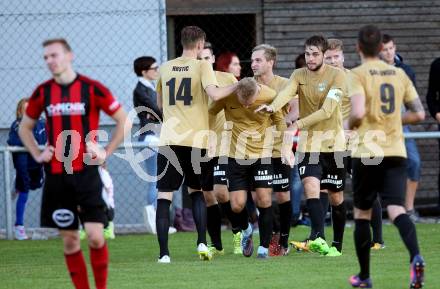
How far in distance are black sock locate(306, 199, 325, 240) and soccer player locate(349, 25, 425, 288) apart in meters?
2.93

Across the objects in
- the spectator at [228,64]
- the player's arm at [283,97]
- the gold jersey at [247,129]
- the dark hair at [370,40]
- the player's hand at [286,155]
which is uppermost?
the dark hair at [370,40]

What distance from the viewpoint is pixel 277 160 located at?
1205 cm

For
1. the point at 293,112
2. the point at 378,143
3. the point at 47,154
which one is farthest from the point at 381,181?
the point at 293,112

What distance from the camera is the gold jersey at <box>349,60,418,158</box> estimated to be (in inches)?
337

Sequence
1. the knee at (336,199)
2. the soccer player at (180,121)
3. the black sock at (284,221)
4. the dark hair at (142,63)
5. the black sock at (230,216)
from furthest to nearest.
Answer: the dark hair at (142,63)
the black sock at (284,221)
the black sock at (230,216)
the knee at (336,199)
the soccer player at (180,121)

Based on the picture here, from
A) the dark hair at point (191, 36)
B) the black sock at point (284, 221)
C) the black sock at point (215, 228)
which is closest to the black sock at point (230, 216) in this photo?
the black sock at point (215, 228)

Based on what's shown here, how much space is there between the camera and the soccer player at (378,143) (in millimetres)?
8531

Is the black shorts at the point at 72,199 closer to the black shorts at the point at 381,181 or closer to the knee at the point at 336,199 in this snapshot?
the black shorts at the point at 381,181

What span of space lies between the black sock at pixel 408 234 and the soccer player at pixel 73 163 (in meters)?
2.18

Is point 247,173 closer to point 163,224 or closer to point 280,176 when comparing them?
point 280,176

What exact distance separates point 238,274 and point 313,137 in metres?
2.24

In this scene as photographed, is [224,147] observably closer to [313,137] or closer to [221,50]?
[313,137]

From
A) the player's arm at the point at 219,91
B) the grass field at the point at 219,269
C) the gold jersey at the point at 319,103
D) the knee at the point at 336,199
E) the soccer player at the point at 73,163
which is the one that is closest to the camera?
the soccer player at the point at 73,163

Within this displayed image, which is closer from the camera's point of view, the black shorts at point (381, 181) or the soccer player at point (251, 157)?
the black shorts at point (381, 181)
